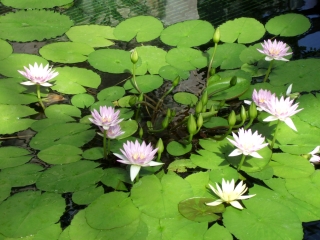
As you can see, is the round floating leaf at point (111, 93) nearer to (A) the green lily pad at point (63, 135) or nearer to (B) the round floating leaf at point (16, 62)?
(A) the green lily pad at point (63, 135)

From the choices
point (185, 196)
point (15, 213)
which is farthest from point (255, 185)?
point (15, 213)

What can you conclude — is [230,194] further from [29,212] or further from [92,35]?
[92,35]

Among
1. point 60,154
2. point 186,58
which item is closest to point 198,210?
point 60,154

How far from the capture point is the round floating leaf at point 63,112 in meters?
2.13

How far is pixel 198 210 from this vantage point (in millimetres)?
1656

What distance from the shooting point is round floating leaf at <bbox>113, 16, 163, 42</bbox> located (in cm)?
272

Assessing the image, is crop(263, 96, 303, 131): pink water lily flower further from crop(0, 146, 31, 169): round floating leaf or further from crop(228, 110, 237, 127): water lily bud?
crop(0, 146, 31, 169): round floating leaf

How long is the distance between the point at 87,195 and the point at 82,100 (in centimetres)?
65

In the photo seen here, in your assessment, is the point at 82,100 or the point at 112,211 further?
the point at 82,100

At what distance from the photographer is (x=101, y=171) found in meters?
1.81

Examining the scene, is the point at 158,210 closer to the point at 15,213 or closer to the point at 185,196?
the point at 185,196

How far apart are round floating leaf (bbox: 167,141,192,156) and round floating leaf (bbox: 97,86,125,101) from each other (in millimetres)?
432

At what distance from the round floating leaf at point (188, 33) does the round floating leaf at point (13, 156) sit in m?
1.10

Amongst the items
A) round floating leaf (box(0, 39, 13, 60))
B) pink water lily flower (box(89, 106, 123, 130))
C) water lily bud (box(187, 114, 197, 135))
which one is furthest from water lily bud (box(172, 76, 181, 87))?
round floating leaf (box(0, 39, 13, 60))
